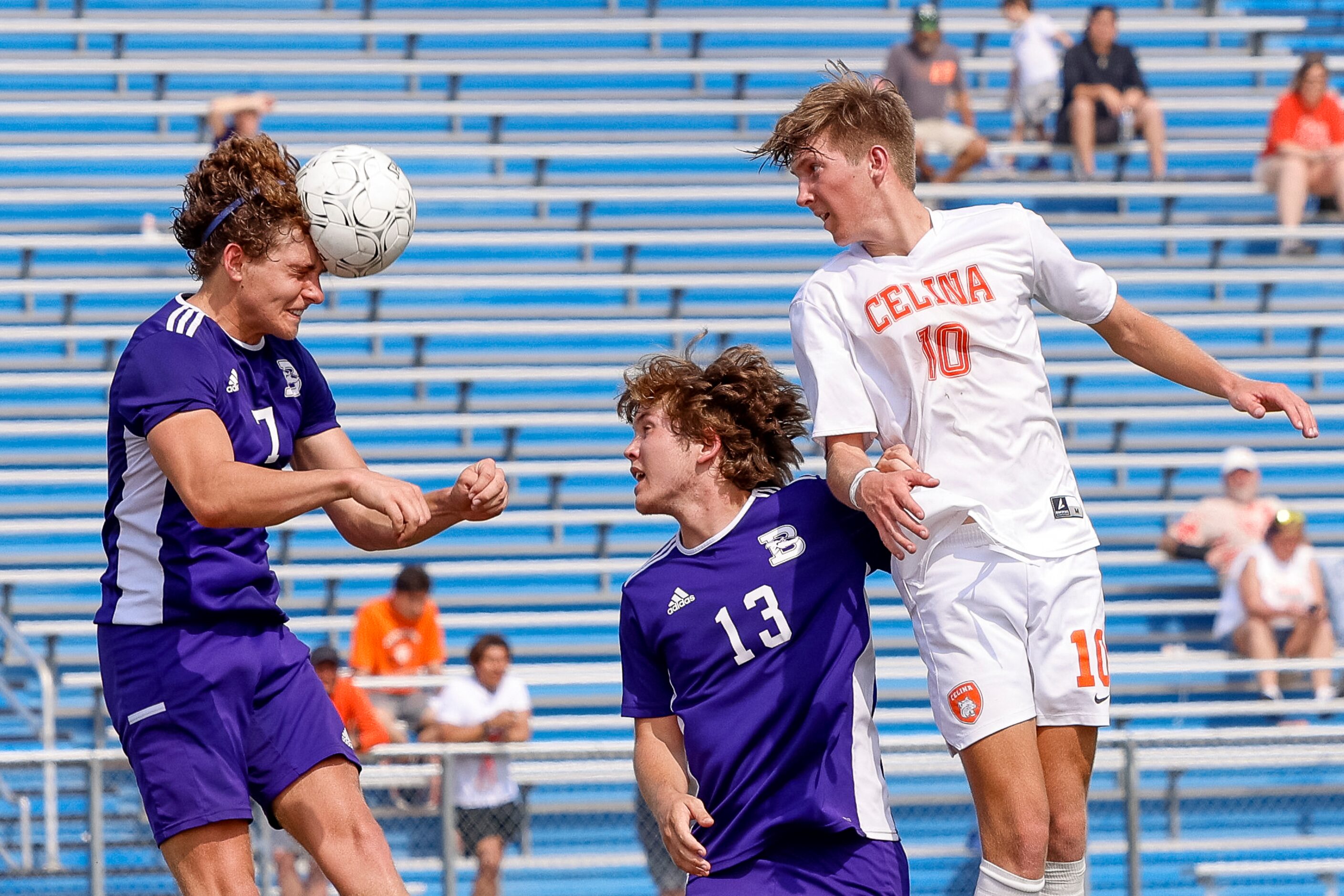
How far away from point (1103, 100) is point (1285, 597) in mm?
4469

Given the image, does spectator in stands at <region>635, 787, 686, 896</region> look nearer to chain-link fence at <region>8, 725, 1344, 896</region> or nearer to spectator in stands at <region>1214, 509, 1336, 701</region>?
chain-link fence at <region>8, 725, 1344, 896</region>

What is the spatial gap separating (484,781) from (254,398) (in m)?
3.15

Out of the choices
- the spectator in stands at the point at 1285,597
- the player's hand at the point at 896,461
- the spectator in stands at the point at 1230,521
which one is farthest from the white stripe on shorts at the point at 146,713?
the spectator in stands at the point at 1230,521

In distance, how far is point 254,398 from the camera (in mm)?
3592

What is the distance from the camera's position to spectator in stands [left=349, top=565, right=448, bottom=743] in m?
8.25

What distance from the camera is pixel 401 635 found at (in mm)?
8336

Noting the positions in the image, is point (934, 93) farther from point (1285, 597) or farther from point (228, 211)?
point (228, 211)

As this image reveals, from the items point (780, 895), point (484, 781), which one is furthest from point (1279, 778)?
point (780, 895)

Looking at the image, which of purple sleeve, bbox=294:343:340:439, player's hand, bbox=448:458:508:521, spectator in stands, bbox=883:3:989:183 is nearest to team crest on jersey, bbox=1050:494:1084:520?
player's hand, bbox=448:458:508:521

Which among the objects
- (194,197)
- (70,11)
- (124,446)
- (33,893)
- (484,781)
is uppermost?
(70,11)

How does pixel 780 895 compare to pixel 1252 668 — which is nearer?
pixel 780 895

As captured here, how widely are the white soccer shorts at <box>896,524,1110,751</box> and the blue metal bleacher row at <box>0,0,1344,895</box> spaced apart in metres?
4.73

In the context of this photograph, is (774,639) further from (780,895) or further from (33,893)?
(33,893)

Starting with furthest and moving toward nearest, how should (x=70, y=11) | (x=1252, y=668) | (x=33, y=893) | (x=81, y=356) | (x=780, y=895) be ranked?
(x=70, y=11), (x=81, y=356), (x=1252, y=668), (x=33, y=893), (x=780, y=895)
